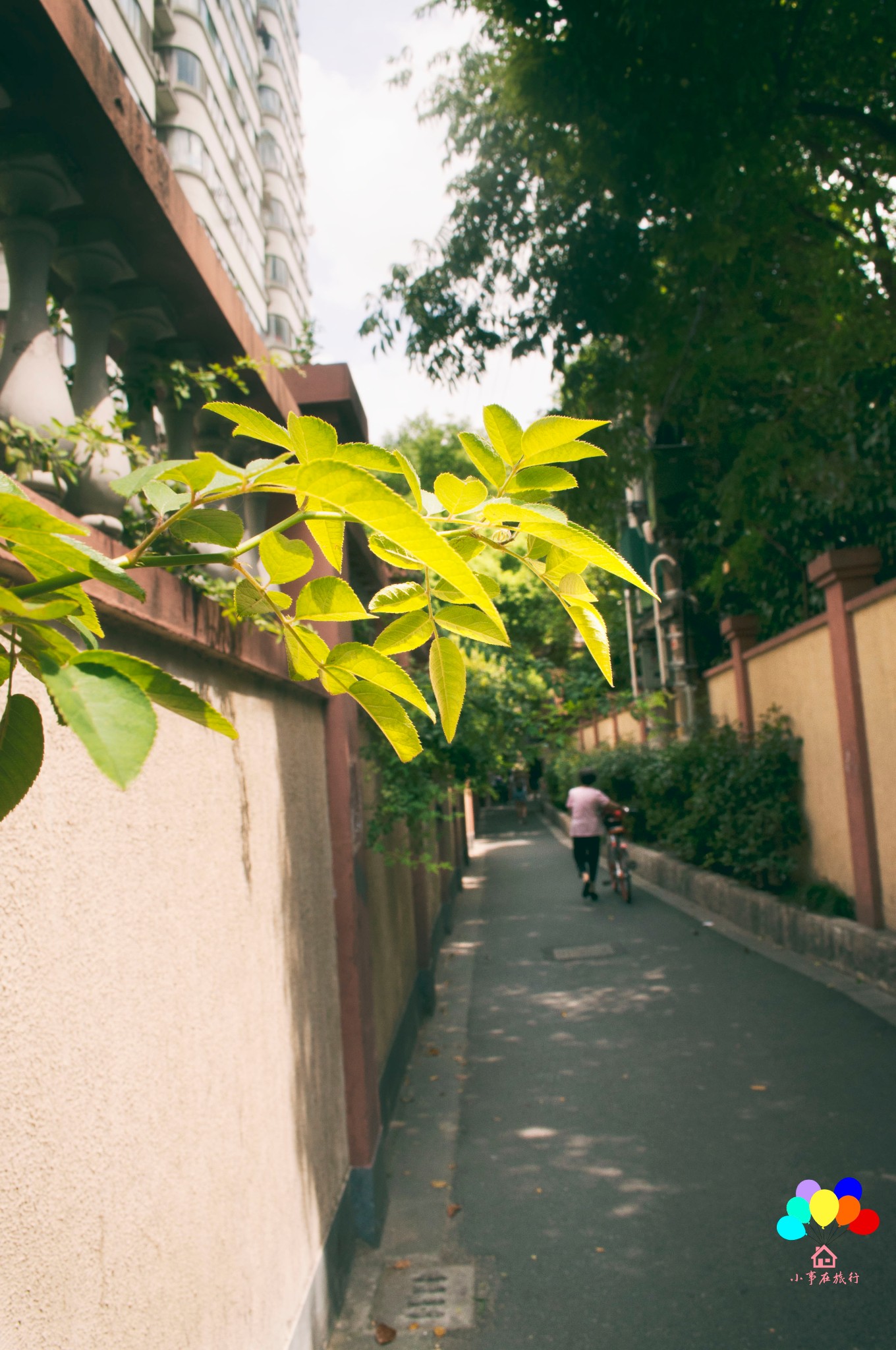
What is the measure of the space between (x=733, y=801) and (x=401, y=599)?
9.29 meters

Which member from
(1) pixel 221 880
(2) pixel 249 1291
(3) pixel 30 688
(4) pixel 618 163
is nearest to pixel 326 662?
(3) pixel 30 688

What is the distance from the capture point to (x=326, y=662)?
0.77 metres

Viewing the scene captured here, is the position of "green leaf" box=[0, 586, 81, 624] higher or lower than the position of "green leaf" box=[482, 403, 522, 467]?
lower

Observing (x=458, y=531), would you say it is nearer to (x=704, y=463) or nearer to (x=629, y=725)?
(x=704, y=463)

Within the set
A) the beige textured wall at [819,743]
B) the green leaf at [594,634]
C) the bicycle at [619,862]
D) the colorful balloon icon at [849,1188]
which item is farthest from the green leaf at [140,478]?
the bicycle at [619,862]

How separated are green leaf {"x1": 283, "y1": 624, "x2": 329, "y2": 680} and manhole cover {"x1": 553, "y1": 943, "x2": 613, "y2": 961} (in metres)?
8.45

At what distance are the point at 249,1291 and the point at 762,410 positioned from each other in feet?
31.6

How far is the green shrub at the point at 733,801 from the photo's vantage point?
8961 mm

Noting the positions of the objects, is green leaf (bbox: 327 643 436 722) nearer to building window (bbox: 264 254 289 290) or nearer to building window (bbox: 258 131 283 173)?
building window (bbox: 264 254 289 290)

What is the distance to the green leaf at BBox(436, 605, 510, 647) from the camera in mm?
774

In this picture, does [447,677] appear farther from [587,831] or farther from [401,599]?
[587,831]

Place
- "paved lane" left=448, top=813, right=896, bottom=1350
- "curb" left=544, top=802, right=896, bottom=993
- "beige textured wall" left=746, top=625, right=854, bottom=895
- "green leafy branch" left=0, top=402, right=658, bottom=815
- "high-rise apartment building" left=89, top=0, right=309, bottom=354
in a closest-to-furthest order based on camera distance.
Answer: "green leafy branch" left=0, top=402, right=658, bottom=815 < "paved lane" left=448, top=813, right=896, bottom=1350 < "curb" left=544, top=802, right=896, bottom=993 < "beige textured wall" left=746, top=625, right=854, bottom=895 < "high-rise apartment building" left=89, top=0, right=309, bottom=354

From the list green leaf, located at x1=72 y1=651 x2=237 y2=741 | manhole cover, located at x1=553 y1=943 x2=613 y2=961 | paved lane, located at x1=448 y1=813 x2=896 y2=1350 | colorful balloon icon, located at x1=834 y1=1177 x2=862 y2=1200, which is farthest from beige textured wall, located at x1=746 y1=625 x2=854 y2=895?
green leaf, located at x1=72 y1=651 x2=237 y2=741

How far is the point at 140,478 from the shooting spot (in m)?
0.77
